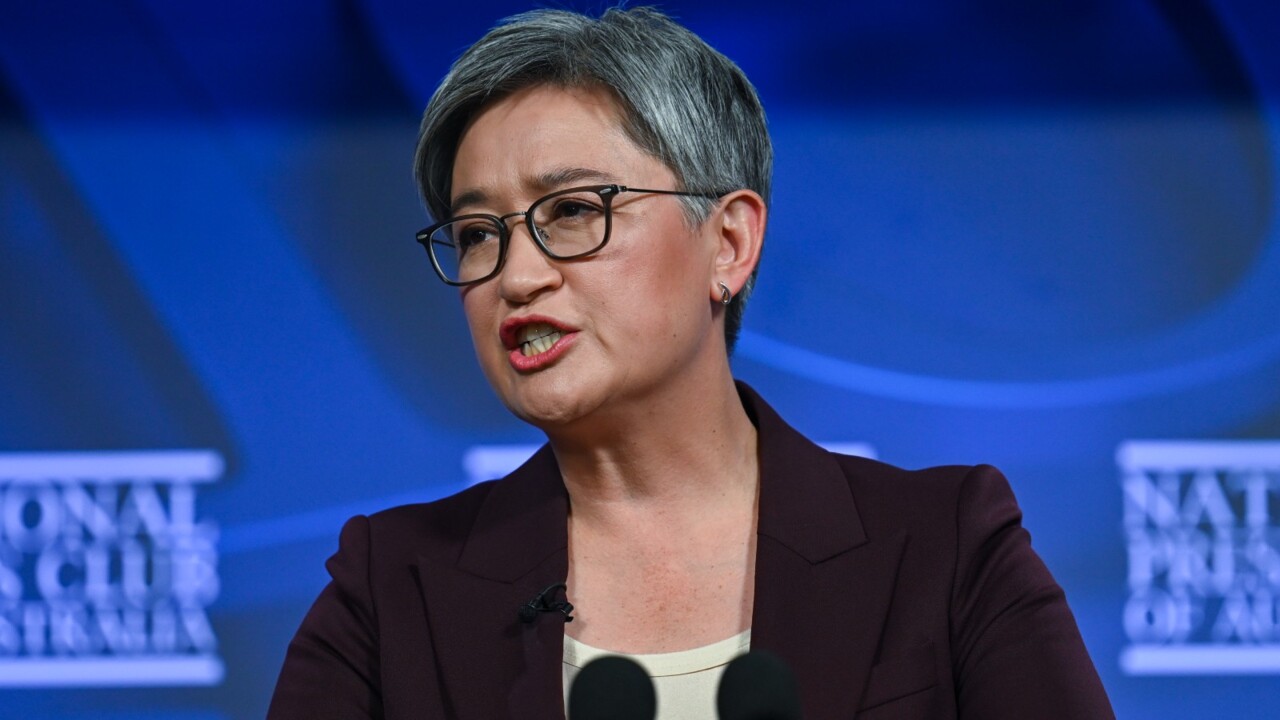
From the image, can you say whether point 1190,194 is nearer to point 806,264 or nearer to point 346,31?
point 806,264

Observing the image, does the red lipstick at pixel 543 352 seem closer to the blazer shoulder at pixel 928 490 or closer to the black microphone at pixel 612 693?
the blazer shoulder at pixel 928 490

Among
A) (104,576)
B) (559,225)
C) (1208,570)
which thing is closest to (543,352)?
(559,225)

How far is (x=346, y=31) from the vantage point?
9.21 ft

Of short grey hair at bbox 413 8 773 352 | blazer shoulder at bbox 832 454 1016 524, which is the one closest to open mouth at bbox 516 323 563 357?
short grey hair at bbox 413 8 773 352

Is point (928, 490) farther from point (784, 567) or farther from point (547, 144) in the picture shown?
point (547, 144)

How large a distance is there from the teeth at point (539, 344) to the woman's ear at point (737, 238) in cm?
27

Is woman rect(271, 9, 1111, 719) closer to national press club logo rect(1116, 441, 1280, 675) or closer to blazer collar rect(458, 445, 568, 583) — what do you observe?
blazer collar rect(458, 445, 568, 583)

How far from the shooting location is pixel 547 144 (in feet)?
5.81

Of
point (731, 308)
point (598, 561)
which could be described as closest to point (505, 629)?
point (598, 561)

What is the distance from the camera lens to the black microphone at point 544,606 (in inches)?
68.2

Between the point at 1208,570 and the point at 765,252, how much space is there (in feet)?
3.43

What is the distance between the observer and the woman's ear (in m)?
1.89

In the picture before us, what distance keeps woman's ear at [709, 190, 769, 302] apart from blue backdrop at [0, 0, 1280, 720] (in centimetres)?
82

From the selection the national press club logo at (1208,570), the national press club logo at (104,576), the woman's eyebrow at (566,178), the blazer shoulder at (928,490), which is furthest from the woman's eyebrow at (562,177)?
the national press club logo at (1208,570)
